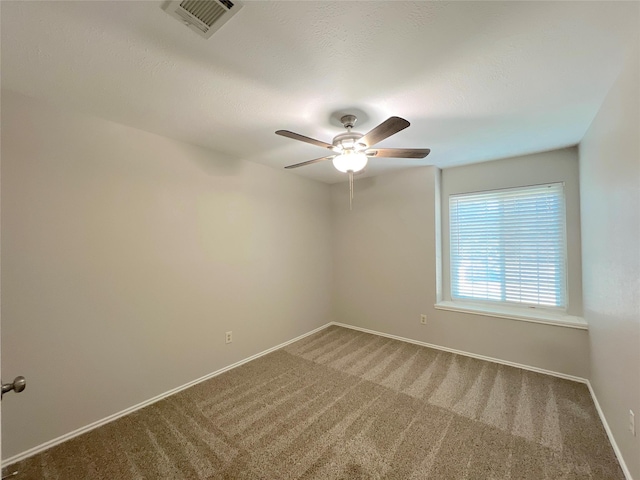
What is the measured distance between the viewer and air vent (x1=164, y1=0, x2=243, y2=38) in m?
1.14

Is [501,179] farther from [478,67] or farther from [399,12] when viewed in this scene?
[399,12]

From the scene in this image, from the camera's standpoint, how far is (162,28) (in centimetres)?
127

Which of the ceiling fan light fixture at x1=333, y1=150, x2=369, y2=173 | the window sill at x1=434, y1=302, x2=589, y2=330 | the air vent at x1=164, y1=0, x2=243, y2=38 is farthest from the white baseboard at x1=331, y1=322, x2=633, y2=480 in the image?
the air vent at x1=164, y1=0, x2=243, y2=38

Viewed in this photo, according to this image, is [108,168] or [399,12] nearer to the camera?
[399,12]

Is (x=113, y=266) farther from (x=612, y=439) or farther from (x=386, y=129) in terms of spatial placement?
(x=612, y=439)

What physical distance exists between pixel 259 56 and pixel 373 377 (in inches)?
110

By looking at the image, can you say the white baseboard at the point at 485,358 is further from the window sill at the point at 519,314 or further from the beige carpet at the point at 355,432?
the window sill at the point at 519,314

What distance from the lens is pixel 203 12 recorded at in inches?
46.6

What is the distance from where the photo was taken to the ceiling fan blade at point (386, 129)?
159cm

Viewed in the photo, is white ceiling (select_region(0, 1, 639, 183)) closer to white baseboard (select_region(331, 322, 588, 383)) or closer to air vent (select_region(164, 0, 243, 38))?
air vent (select_region(164, 0, 243, 38))

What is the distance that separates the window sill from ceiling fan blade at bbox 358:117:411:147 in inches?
94.6

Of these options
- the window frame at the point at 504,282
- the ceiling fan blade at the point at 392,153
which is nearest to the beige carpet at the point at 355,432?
the window frame at the point at 504,282

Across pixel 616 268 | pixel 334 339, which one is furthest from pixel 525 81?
pixel 334 339

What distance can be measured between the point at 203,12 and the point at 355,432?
2.62 meters
